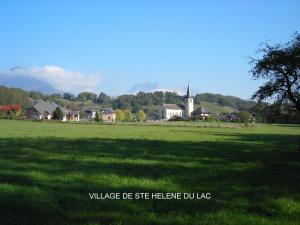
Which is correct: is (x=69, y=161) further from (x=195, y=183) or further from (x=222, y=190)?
(x=222, y=190)

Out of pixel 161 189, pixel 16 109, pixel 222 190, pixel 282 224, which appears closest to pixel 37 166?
pixel 161 189

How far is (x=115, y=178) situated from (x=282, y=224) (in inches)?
262

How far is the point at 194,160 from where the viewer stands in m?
20.1

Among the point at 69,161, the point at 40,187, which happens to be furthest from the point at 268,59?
the point at 40,187

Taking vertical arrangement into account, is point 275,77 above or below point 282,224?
above

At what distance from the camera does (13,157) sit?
66.9 feet

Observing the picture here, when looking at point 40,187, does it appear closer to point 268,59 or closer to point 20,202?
point 20,202

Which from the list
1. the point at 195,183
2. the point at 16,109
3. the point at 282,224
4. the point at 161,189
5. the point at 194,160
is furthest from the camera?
the point at 16,109

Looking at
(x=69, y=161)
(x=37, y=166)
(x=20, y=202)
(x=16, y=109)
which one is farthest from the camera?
(x=16, y=109)

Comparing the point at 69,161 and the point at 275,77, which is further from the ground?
the point at 275,77

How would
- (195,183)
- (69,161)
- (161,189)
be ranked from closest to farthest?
1. (161,189)
2. (195,183)
3. (69,161)

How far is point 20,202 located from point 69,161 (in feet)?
29.3

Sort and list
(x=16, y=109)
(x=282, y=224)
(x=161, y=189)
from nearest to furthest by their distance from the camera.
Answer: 1. (x=282, y=224)
2. (x=161, y=189)
3. (x=16, y=109)

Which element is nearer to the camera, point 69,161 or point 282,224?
point 282,224
